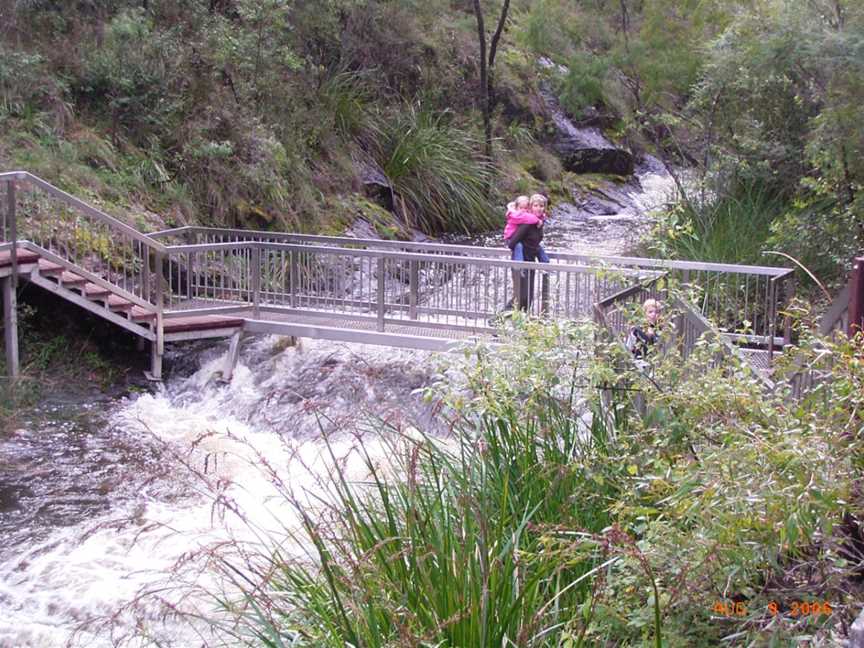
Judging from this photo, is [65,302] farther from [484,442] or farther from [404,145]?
[404,145]

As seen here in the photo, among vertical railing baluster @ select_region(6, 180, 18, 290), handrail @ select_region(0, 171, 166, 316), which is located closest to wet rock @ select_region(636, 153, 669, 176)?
handrail @ select_region(0, 171, 166, 316)

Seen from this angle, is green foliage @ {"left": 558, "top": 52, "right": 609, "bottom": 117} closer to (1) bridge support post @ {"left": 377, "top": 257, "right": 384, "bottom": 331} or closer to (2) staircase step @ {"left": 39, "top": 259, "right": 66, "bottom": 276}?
(1) bridge support post @ {"left": 377, "top": 257, "right": 384, "bottom": 331}

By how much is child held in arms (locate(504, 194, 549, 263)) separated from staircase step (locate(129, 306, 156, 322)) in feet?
15.0

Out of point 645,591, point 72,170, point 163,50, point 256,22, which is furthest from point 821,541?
point 256,22

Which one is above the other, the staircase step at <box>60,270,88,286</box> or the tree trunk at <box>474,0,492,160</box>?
the tree trunk at <box>474,0,492,160</box>

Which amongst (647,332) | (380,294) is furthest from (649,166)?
(647,332)

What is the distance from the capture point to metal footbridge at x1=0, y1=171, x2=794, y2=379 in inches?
473

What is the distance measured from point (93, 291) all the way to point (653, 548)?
33.4ft

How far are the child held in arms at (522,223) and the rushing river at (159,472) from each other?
1.89 meters

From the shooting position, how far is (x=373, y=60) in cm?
2648

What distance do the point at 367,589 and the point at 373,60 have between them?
23.9 metres

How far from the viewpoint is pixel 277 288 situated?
13750 mm

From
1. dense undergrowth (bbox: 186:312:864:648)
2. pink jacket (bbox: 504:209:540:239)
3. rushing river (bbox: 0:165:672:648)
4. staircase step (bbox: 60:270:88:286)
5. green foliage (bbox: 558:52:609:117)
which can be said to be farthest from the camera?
green foliage (bbox: 558:52:609:117)

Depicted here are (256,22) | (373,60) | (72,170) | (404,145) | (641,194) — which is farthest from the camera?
(641,194)
